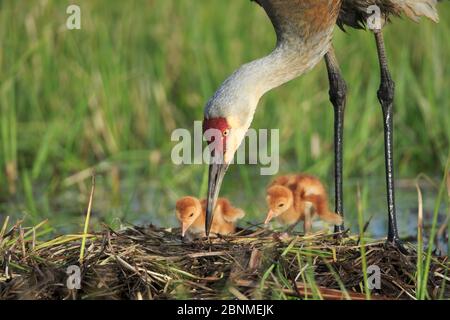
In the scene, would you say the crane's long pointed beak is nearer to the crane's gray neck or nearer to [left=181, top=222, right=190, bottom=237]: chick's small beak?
[left=181, top=222, right=190, bottom=237]: chick's small beak

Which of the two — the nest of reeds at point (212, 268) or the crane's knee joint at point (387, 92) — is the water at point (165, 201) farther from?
the nest of reeds at point (212, 268)

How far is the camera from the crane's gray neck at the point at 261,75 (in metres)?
6.37

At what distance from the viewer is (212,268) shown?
5.83m

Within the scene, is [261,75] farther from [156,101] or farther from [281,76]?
[156,101]

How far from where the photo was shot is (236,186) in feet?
30.1

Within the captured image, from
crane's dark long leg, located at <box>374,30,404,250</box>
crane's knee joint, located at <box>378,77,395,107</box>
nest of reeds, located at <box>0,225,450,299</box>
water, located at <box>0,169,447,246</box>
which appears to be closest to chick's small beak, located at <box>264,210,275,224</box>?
nest of reeds, located at <box>0,225,450,299</box>

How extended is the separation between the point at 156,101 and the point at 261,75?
11.2ft

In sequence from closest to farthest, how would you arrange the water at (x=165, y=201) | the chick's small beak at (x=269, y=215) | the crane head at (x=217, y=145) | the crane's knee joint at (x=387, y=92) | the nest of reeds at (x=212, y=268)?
the nest of reeds at (x=212, y=268), the crane head at (x=217, y=145), the chick's small beak at (x=269, y=215), the crane's knee joint at (x=387, y=92), the water at (x=165, y=201)

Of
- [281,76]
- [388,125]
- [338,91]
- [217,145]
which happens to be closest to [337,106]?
[338,91]

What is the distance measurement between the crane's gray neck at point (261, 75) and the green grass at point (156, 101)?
1.95 m

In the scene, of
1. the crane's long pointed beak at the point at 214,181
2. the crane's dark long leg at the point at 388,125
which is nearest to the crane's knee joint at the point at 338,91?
the crane's dark long leg at the point at 388,125

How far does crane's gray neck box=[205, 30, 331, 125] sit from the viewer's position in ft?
20.9

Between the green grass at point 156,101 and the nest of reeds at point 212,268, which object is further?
the green grass at point 156,101
